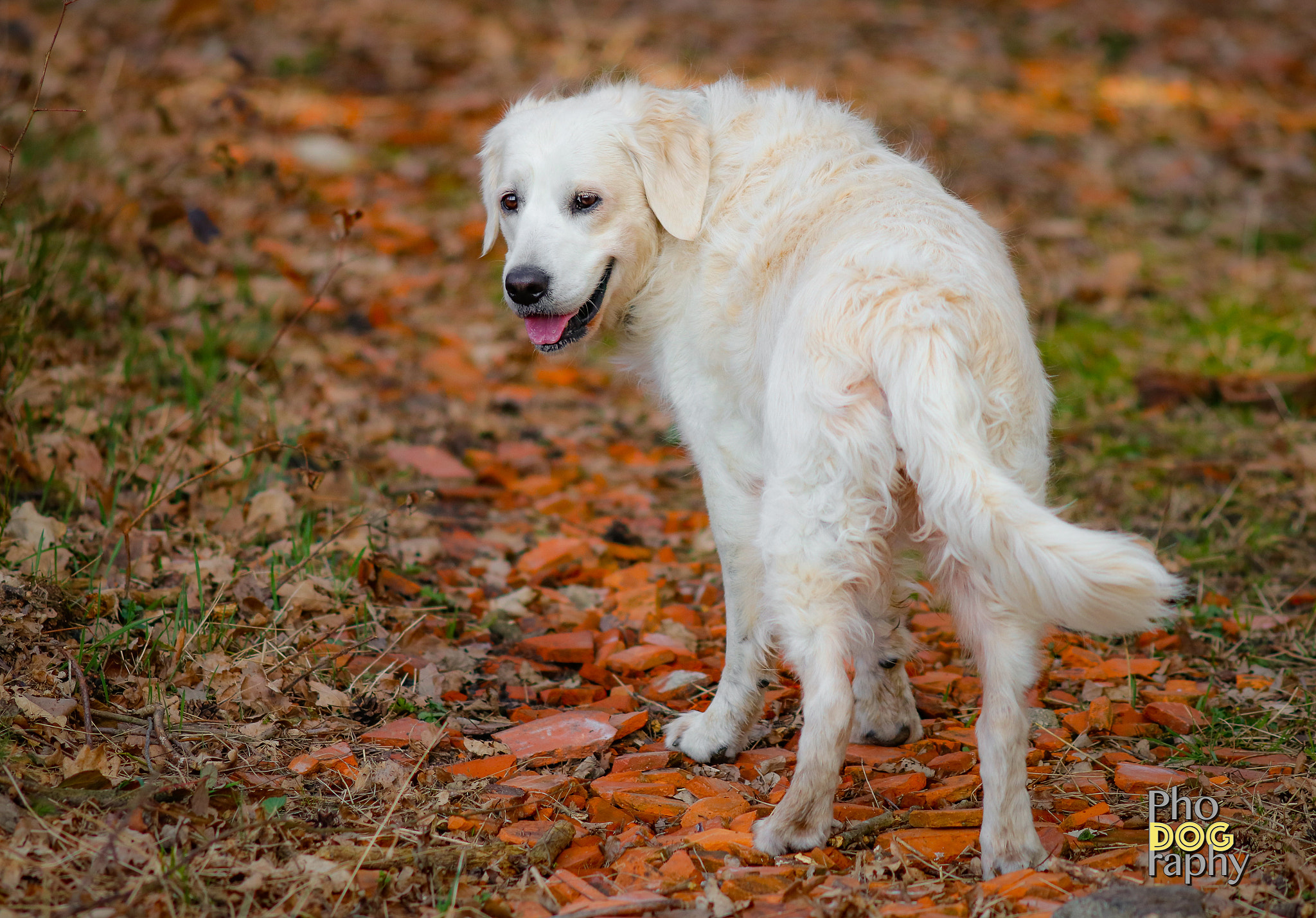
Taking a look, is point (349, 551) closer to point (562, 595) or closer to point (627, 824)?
point (562, 595)

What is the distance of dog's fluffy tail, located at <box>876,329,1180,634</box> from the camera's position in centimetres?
209

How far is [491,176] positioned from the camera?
12.3ft

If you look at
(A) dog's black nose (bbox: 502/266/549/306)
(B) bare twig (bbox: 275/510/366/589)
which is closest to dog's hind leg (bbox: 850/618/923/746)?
(A) dog's black nose (bbox: 502/266/549/306)

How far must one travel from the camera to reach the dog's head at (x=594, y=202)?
3332 millimetres

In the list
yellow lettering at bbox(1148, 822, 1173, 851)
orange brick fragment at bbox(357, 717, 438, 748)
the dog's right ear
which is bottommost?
orange brick fragment at bbox(357, 717, 438, 748)

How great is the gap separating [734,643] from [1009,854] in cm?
99

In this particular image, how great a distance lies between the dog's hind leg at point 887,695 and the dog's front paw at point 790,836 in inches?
26.6

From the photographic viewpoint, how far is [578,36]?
34.6 feet

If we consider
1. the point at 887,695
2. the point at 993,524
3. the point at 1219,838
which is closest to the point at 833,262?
the point at 993,524

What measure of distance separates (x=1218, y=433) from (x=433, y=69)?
764 cm

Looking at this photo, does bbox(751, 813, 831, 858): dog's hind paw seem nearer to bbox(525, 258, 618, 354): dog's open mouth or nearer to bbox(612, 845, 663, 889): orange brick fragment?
bbox(612, 845, 663, 889): orange brick fragment

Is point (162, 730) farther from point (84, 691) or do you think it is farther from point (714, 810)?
point (714, 810)

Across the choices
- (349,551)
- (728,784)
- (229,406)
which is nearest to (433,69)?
(229,406)

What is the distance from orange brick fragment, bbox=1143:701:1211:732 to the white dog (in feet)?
2.18
